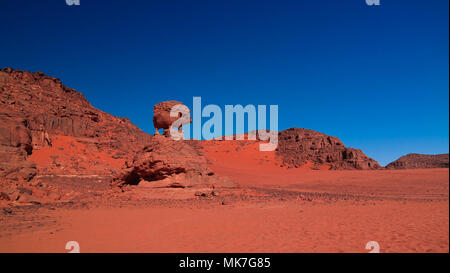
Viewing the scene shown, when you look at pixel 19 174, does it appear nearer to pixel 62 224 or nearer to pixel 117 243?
pixel 62 224

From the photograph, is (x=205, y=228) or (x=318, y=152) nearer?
(x=205, y=228)

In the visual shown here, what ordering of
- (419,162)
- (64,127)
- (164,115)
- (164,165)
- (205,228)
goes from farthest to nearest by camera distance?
(64,127), (419,162), (164,115), (164,165), (205,228)

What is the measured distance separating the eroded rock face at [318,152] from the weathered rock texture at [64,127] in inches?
1018

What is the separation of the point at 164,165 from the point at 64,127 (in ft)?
114

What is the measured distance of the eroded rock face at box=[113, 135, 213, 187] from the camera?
44.1ft

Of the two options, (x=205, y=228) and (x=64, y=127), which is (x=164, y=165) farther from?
(x=64, y=127)

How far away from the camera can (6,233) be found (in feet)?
22.5

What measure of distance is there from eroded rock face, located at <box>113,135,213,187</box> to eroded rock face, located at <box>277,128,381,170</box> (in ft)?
91.1

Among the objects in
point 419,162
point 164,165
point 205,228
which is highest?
point 419,162

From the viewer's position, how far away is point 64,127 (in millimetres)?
40438

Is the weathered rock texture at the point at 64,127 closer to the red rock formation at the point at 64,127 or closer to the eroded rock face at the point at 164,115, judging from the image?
the red rock formation at the point at 64,127

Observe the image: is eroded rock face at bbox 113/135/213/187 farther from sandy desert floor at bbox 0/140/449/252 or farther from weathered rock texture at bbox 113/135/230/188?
sandy desert floor at bbox 0/140/449/252

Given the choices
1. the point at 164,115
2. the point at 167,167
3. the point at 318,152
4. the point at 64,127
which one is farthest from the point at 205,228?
the point at 64,127
